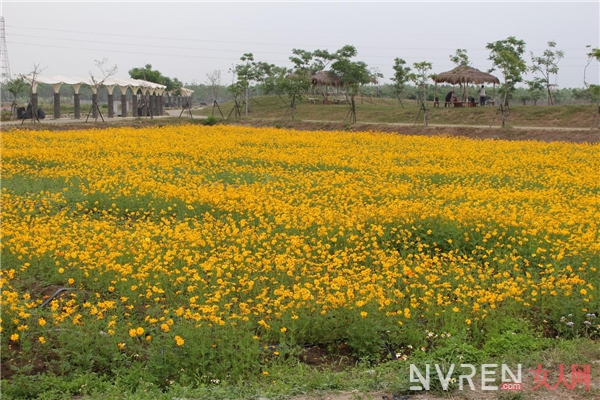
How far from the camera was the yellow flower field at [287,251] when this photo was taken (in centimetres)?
559

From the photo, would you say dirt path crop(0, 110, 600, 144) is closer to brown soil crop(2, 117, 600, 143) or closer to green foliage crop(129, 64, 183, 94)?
brown soil crop(2, 117, 600, 143)

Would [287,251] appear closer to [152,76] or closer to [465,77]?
[465,77]

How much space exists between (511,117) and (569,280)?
26.6 metres

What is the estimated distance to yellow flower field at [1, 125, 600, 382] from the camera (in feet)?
18.4

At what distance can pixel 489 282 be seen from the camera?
22.4 ft

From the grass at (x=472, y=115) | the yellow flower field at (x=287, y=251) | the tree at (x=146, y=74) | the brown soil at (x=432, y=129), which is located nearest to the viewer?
the yellow flower field at (x=287, y=251)

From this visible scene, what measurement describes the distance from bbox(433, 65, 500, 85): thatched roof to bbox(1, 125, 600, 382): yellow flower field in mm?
24837

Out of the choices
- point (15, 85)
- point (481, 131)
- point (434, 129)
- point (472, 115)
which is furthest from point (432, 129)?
point (15, 85)

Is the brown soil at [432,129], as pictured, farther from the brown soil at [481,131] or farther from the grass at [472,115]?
the grass at [472,115]

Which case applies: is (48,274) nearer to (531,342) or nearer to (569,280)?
(531,342)

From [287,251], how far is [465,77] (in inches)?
1287

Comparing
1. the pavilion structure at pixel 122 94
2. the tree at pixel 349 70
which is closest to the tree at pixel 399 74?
the tree at pixel 349 70

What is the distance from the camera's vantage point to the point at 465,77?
37.5m

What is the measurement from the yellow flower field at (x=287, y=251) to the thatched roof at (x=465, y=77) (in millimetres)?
24837
